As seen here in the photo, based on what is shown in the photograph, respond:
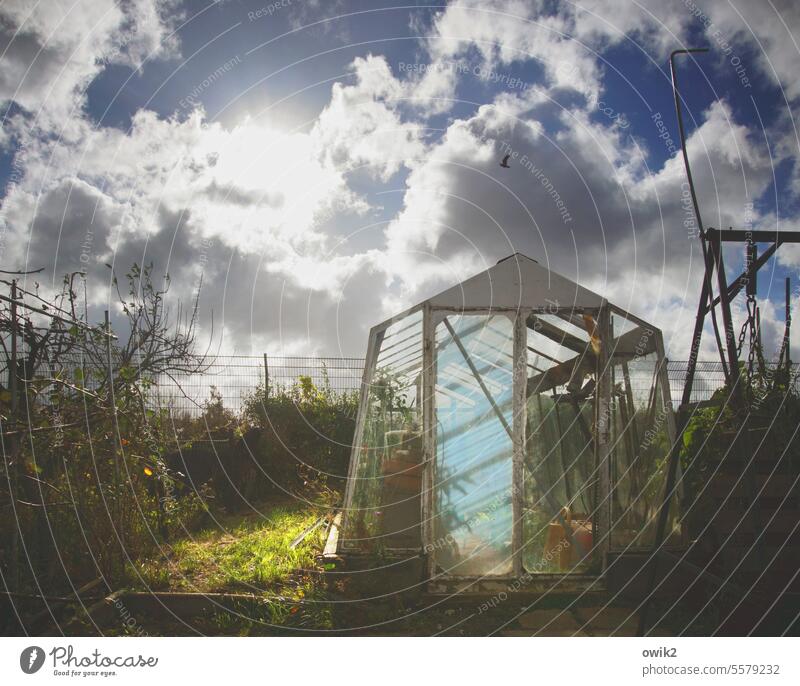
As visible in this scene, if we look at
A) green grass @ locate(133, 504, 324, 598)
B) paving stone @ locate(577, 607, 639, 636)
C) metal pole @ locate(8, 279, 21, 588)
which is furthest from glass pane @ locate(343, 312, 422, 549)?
metal pole @ locate(8, 279, 21, 588)

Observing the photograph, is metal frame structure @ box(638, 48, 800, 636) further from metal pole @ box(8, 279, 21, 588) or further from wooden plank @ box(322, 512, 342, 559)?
metal pole @ box(8, 279, 21, 588)

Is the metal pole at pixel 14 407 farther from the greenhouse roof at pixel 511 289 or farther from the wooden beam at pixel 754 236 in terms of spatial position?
the wooden beam at pixel 754 236

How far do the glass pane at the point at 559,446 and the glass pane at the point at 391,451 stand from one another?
1037mm

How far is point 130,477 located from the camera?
4367 millimetres

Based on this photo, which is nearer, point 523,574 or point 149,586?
point 149,586

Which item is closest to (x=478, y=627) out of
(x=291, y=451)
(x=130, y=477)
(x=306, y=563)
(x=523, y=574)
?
(x=523, y=574)

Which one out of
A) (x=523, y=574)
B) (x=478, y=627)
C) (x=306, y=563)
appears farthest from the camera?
(x=306, y=563)

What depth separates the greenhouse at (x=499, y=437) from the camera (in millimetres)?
4793

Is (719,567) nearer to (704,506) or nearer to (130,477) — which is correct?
(704,506)

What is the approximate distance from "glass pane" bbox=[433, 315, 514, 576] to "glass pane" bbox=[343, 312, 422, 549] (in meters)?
0.28

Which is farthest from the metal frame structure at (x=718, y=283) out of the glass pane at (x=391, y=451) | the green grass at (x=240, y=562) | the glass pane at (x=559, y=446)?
the green grass at (x=240, y=562)

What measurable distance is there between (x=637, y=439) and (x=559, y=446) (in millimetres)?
862
